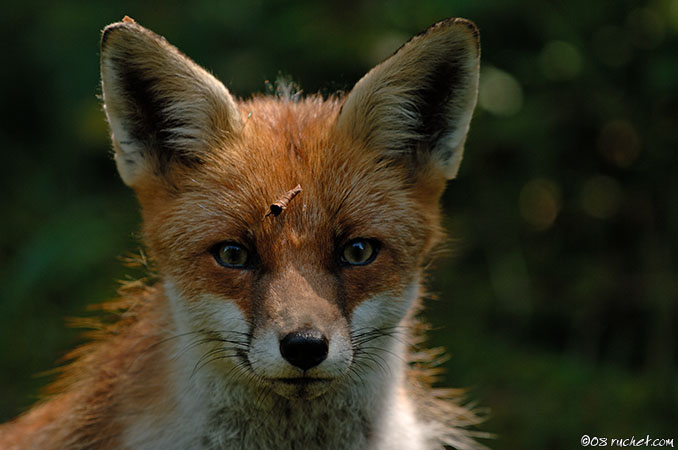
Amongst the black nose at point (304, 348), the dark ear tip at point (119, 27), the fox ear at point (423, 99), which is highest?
the dark ear tip at point (119, 27)

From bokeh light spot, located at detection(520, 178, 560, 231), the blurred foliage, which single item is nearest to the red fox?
the blurred foliage

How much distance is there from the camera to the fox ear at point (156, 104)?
282cm

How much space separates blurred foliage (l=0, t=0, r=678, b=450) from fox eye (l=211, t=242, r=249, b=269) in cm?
204

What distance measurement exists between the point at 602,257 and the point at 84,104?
4.08m

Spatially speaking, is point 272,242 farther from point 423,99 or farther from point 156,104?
point 423,99

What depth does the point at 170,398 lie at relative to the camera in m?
2.98

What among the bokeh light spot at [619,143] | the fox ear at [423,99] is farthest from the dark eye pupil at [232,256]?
the bokeh light spot at [619,143]

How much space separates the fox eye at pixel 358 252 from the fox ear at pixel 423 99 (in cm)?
51

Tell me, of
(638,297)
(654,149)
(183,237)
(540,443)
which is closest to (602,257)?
(638,297)

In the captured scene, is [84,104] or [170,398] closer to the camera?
[170,398]

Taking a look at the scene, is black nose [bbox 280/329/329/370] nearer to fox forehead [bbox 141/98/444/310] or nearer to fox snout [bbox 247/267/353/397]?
fox snout [bbox 247/267/353/397]

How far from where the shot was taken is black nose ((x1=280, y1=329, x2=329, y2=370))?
235cm

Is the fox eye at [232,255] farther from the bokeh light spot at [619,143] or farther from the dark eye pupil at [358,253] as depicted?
the bokeh light spot at [619,143]

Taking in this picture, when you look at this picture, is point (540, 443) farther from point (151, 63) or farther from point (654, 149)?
point (151, 63)
